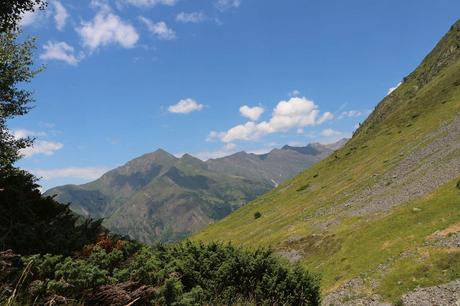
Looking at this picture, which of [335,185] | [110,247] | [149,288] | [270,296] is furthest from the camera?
[335,185]

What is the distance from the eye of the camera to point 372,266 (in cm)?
4931

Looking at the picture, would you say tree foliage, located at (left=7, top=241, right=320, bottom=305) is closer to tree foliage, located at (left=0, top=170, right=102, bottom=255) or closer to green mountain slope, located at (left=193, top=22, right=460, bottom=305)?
tree foliage, located at (left=0, top=170, right=102, bottom=255)

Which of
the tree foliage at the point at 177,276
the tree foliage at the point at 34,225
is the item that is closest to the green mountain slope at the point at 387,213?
the tree foliage at the point at 177,276

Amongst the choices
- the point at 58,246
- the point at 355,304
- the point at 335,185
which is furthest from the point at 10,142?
the point at 335,185

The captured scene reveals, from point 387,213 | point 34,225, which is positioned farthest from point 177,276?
point 387,213

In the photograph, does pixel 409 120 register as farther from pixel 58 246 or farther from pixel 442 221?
pixel 58 246

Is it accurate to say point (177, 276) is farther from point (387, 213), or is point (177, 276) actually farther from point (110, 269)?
point (387, 213)

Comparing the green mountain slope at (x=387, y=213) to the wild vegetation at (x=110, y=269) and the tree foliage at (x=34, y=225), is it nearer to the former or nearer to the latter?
the wild vegetation at (x=110, y=269)

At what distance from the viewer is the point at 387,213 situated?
69.0 metres

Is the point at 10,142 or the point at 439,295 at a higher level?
the point at 10,142

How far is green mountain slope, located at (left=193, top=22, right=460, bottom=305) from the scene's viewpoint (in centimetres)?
4444

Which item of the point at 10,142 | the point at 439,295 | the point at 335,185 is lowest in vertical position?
the point at 439,295

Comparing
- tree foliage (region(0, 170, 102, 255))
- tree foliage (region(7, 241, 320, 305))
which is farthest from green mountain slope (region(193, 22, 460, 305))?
tree foliage (region(0, 170, 102, 255))

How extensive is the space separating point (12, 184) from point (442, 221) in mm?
51354
